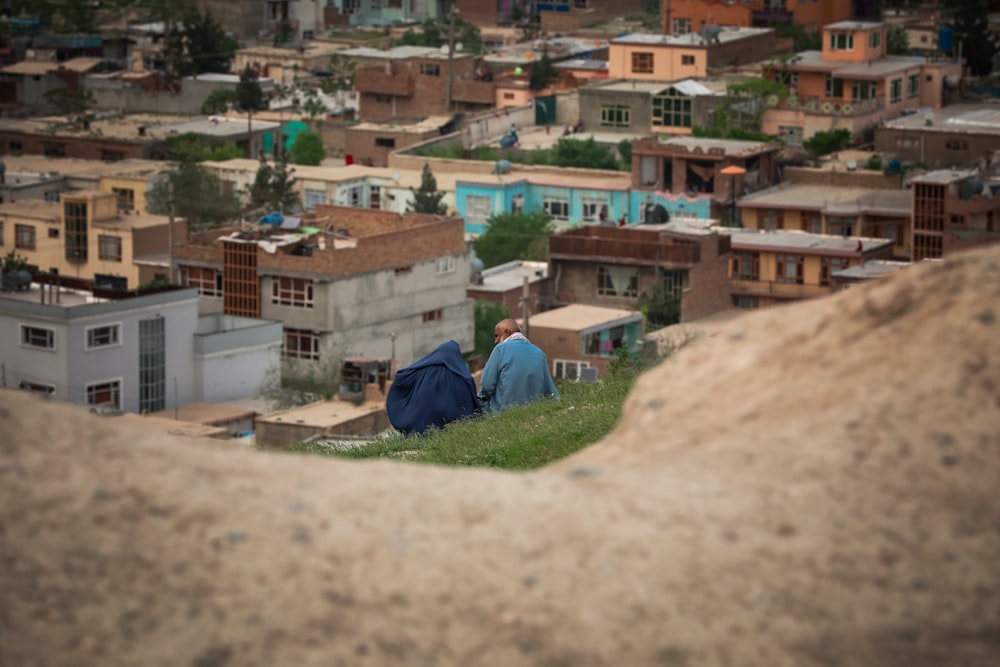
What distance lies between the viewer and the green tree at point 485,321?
36750 millimetres

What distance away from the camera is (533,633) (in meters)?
4.31

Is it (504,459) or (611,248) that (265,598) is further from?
(611,248)

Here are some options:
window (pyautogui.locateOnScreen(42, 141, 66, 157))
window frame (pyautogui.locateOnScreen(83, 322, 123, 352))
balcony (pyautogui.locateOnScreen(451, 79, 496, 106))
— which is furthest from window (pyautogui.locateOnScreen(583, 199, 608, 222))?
window frame (pyautogui.locateOnScreen(83, 322, 123, 352))

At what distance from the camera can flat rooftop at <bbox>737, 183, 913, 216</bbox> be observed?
40.6m

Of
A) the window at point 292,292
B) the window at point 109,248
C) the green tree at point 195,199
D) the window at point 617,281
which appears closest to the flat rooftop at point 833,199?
the window at point 617,281

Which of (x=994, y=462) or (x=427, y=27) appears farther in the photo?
(x=427, y=27)

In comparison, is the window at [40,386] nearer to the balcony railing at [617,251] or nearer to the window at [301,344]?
the window at [301,344]

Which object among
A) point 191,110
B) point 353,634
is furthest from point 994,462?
point 191,110

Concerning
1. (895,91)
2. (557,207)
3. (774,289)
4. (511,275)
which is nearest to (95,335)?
(511,275)

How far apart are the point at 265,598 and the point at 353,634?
21 cm

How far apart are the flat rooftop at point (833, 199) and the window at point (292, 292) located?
10.9 metres

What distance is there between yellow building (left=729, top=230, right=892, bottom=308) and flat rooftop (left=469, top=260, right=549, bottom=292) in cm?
366

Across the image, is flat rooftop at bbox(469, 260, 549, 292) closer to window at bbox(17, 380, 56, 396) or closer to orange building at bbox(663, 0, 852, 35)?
window at bbox(17, 380, 56, 396)

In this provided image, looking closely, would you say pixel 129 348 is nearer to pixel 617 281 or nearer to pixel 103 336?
pixel 103 336
